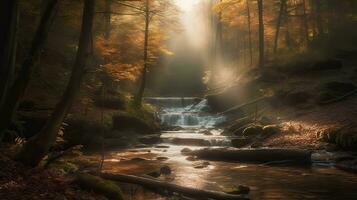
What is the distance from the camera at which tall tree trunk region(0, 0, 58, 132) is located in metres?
9.43

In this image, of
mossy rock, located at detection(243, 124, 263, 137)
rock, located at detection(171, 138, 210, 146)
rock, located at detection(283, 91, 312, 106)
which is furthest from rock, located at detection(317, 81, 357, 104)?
rock, located at detection(171, 138, 210, 146)

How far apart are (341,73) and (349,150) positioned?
14125 millimetres

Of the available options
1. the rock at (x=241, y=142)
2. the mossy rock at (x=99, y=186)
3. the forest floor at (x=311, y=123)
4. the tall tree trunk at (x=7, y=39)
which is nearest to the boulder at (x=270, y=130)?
the forest floor at (x=311, y=123)

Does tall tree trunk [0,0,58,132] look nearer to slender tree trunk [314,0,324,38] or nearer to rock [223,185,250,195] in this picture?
rock [223,185,250,195]

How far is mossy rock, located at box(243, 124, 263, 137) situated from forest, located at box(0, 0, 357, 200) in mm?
62

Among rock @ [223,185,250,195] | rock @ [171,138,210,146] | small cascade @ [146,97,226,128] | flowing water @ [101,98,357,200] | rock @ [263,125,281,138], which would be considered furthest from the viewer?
small cascade @ [146,97,226,128]

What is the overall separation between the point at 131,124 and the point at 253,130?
25.7 feet

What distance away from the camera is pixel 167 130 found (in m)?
30.0

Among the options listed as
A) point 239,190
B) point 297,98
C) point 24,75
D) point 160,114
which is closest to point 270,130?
point 297,98

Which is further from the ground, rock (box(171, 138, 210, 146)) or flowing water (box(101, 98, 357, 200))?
rock (box(171, 138, 210, 146))

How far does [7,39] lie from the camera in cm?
888

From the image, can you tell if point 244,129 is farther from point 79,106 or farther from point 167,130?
point 79,106

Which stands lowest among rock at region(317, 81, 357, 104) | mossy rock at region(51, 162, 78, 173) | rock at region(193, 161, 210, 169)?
rock at region(193, 161, 210, 169)

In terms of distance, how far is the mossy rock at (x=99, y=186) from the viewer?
9.05 metres
